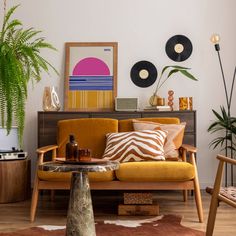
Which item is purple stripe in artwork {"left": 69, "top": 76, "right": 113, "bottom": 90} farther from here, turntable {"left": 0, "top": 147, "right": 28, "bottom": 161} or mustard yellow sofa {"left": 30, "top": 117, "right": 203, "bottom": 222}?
mustard yellow sofa {"left": 30, "top": 117, "right": 203, "bottom": 222}

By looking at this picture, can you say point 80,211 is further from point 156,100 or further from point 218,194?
point 156,100

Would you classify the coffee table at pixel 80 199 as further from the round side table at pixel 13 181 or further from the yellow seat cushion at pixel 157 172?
the round side table at pixel 13 181

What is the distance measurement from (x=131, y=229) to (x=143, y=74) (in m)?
2.04

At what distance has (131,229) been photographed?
2.99m

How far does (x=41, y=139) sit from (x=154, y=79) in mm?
1305

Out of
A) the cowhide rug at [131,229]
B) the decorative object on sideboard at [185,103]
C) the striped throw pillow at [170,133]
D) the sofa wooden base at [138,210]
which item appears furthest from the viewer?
the decorative object on sideboard at [185,103]

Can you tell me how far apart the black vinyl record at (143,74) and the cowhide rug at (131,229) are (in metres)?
1.77

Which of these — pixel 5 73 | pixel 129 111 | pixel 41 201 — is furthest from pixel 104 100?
pixel 5 73

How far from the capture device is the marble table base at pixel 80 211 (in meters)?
2.60

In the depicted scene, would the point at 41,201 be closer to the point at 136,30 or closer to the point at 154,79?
the point at 154,79

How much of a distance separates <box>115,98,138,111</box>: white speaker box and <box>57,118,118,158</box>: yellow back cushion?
457 mm

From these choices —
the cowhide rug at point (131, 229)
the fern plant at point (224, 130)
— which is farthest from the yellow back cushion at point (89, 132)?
the fern plant at point (224, 130)

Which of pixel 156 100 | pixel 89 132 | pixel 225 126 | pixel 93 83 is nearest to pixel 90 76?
pixel 93 83

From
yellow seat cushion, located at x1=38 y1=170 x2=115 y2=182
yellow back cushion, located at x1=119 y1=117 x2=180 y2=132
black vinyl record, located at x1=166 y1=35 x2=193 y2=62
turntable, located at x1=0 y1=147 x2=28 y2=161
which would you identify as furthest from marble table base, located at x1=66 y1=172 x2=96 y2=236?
black vinyl record, located at x1=166 y1=35 x2=193 y2=62
